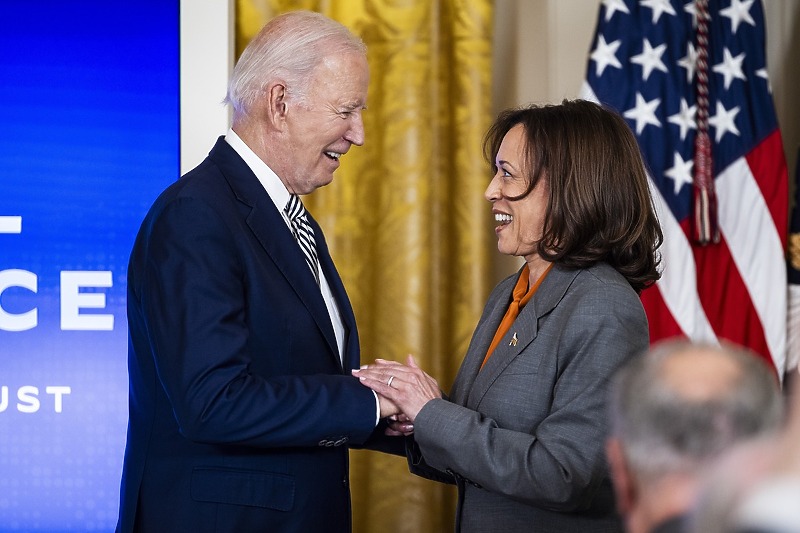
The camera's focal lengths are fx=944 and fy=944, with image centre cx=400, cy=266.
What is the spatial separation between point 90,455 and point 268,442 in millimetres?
1658

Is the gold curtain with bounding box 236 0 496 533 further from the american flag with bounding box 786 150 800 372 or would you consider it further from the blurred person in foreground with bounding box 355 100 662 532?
the blurred person in foreground with bounding box 355 100 662 532

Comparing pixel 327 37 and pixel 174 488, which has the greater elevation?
pixel 327 37

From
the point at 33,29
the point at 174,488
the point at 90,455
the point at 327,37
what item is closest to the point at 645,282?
the point at 327,37

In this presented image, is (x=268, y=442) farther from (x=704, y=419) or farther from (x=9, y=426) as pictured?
(x=9, y=426)

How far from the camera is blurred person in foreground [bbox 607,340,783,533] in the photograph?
714mm

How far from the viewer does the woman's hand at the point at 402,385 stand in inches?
80.9

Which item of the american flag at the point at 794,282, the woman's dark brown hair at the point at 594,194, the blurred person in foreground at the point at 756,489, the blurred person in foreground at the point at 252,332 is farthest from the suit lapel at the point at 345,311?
the american flag at the point at 794,282

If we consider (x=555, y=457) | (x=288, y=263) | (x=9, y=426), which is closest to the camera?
(x=555, y=457)

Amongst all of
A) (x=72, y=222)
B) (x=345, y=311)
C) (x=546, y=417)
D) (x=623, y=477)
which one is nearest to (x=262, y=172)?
(x=345, y=311)

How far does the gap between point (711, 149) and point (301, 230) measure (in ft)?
6.94

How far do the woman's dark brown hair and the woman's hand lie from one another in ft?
1.29

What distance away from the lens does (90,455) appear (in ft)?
10.9

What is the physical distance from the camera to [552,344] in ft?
6.43

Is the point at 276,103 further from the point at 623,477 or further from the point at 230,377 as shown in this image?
the point at 623,477
